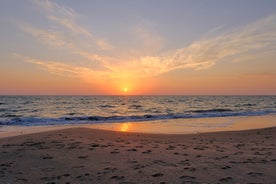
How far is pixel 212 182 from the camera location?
504 cm

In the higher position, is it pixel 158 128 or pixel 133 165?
pixel 133 165

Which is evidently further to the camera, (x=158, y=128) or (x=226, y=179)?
(x=158, y=128)

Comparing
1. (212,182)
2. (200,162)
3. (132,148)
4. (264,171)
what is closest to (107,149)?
(132,148)

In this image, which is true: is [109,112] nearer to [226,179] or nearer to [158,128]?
[158,128]

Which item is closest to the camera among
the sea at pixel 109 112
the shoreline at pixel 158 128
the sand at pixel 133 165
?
the sand at pixel 133 165

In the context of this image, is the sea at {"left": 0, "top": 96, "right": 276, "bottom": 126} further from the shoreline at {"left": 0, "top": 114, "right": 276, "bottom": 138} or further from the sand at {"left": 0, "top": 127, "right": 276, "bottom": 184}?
the sand at {"left": 0, "top": 127, "right": 276, "bottom": 184}

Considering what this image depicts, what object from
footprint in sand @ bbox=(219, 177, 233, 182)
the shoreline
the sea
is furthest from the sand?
the sea

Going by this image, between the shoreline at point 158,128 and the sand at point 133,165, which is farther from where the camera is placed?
the shoreline at point 158,128

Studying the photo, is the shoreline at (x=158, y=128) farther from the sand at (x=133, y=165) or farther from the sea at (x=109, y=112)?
the sand at (x=133, y=165)

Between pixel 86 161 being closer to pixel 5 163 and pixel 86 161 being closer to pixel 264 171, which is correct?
pixel 5 163

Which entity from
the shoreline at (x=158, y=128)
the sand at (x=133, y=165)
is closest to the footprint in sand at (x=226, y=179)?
the sand at (x=133, y=165)

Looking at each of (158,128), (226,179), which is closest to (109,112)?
(158,128)

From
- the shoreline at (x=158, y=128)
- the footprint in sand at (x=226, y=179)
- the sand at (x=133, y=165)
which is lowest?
the shoreline at (x=158, y=128)

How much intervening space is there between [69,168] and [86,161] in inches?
28.1
